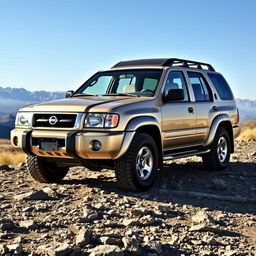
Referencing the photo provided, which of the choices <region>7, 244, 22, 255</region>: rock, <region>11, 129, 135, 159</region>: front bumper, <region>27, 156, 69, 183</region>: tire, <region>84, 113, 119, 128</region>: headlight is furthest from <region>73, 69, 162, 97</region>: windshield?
<region>7, 244, 22, 255</region>: rock

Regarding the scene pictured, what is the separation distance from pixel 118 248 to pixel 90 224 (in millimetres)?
943

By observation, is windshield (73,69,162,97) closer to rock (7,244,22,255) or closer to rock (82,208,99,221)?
rock (82,208,99,221)

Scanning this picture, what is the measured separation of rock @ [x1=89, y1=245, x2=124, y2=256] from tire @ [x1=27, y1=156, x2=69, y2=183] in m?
3.10

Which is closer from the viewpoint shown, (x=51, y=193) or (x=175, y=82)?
(x=51, y=193)

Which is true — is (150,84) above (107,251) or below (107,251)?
above

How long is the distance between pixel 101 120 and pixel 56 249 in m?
2.36

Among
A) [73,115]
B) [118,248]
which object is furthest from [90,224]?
[73,115]

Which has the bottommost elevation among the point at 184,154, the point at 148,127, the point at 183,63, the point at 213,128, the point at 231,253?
the point at 231,253

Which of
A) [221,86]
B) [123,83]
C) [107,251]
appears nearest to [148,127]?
[123,83]

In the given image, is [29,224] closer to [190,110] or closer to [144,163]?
[144,163]

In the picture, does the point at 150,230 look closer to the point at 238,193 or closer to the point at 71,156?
the point at 71,156

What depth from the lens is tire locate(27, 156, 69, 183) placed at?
21.2ft

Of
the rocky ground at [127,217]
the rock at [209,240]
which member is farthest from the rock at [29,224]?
the rock at [209,240]

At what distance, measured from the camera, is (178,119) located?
6.78 meters
